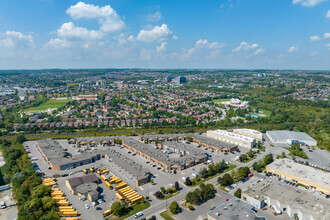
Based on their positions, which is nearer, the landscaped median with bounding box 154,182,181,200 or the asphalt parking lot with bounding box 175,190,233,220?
the asphalt parking lot with bounding box 175,190,233,220

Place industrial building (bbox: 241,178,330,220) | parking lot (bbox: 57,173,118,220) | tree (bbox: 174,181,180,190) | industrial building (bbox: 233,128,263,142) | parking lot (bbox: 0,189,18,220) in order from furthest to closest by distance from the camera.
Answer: industrial building (bbox: 233,128,263,142) < tree (bbox: 174,181,180,190) < parking lot (bbox: 0,189,18,220) < parking lot (bbox: 57,173,118,220) < industrial building (bbox: 241,178,330,220)

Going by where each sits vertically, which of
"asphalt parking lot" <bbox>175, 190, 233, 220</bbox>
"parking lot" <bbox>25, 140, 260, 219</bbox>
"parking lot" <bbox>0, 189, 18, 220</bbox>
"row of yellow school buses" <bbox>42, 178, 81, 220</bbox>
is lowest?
"parking lot" <bbox>0, 189, 18, 220</bbox>

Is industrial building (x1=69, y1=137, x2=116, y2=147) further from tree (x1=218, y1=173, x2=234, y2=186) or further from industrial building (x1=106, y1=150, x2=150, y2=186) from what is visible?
tree (x1=218, y1=173, x2=234, y2=186)

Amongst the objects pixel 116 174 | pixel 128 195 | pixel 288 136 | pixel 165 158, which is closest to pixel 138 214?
pixel 128 195

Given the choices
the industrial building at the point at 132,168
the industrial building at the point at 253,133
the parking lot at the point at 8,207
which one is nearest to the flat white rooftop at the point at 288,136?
the industrial building at the point at 253,133

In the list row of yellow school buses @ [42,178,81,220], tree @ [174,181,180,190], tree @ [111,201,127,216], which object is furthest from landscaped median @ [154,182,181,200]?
row of yellow school buses @ [42,178,81,220]

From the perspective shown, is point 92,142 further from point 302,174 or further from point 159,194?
point 302,174
